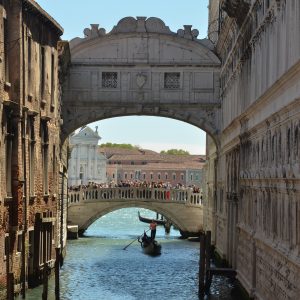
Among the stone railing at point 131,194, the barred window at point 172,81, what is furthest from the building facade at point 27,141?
the stone railing at point 131,194

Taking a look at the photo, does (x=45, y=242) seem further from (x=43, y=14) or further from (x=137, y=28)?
(x=137, y=28)

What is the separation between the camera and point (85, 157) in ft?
270

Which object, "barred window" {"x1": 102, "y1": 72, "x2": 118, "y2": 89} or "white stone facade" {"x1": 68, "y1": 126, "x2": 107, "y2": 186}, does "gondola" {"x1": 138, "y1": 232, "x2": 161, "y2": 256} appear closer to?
"barred window" {"x1": 102, "y1": 72, "x2": 118, "y2": 89}

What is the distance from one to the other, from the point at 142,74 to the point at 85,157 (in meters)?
59.7

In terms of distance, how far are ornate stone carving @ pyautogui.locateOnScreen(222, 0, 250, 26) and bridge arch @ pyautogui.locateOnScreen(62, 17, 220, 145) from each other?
5.09 metres

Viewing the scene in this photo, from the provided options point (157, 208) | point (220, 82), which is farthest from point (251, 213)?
point (157, 208)

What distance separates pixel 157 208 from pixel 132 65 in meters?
11.1

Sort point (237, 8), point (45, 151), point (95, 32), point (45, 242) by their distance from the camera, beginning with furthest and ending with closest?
point (95, 32)
point (45, 151)
point (45, 242)
point (237, 8)

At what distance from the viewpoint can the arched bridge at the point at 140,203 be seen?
3222 cm

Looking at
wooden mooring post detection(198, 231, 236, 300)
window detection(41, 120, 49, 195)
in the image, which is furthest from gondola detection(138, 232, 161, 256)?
window detection(41, 120, 49, 195)

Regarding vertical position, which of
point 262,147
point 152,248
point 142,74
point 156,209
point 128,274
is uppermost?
point 142,74

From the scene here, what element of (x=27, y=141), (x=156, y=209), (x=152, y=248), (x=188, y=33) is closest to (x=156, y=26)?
(x=188, y=33)

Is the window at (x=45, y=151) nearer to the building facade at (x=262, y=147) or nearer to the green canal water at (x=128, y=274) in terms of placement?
the green canal water at (x=128, y=274)

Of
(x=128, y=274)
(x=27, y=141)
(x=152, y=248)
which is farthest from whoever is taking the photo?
(x=152, y=248)
